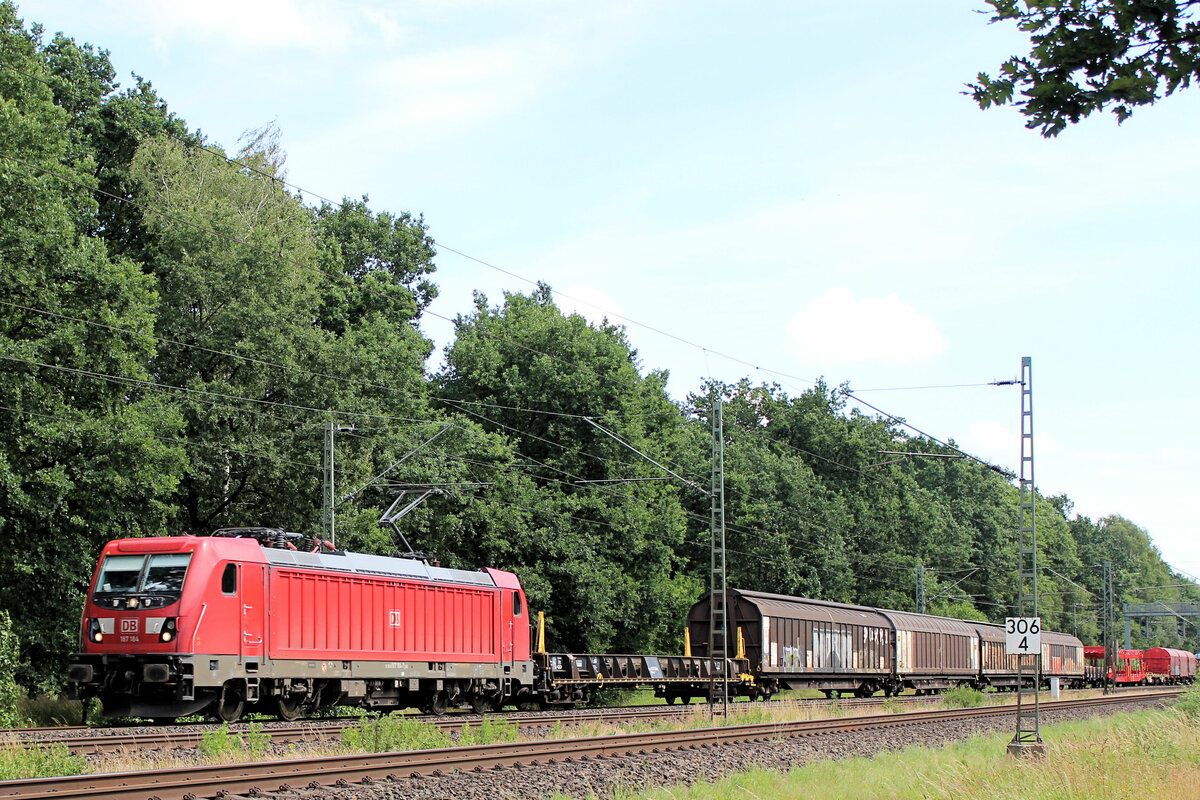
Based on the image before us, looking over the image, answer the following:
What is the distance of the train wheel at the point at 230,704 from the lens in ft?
74.2

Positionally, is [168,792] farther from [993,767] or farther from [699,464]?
[699,464]

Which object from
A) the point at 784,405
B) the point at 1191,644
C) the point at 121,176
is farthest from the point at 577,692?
the point at 1191,644

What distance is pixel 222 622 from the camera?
22297 millimetres

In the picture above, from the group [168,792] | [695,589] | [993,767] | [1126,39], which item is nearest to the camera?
[1126,39]

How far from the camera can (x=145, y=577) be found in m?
22.4

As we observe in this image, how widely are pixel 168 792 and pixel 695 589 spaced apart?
1988 inches

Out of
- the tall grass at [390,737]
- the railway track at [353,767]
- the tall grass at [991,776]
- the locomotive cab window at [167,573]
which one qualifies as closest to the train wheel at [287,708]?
the locomotive cab window at [167,573]

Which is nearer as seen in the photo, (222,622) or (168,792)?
(168,792)

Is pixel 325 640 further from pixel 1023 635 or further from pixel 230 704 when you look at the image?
pixel 1023 635

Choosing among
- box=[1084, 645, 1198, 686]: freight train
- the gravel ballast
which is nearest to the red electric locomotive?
the gravel ballast

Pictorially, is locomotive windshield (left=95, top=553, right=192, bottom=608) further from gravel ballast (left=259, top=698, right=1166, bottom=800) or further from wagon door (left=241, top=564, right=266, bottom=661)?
gravel ballast (left=259, top=698, right=1166, bottom=800)

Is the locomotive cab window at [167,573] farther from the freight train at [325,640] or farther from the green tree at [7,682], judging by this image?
the green tree at [7,682]

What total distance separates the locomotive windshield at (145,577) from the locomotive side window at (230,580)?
78 cm

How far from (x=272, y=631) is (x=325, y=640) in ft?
5.84
